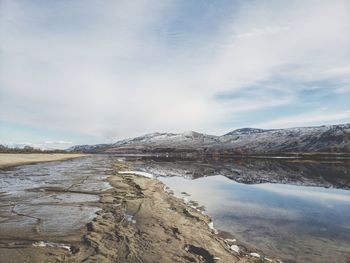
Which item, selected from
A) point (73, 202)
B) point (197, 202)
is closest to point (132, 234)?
point (73, 202)

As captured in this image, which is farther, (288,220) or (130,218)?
(288,220)

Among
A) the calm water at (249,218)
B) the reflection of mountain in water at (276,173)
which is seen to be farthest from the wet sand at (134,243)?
the reflection of mountain in water at (276,173)

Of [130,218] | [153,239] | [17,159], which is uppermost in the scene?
[17,159]

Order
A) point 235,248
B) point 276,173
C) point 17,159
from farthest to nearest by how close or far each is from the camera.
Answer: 1. point 17,159
2. point 276,173
3. point 235,248

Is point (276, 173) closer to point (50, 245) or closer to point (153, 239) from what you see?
point (153, 239)

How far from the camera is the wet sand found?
772 cm

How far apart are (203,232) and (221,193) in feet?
43.5

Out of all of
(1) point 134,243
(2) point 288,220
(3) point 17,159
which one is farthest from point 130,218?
(3) point 17,159

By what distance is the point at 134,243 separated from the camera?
904 cm

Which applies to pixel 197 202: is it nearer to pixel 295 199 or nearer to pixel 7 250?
pixel 295 199

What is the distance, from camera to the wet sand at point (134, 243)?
772 cm

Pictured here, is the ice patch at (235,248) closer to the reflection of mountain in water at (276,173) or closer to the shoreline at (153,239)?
the shoreline at (153,239)

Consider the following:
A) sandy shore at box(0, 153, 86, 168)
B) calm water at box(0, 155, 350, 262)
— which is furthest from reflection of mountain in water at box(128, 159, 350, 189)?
sandy shore at box(0, 153, 86, 168)

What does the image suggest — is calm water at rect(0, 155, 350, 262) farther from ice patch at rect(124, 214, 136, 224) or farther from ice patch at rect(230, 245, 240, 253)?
ice patch at rect(124, 214, 136, 224)
